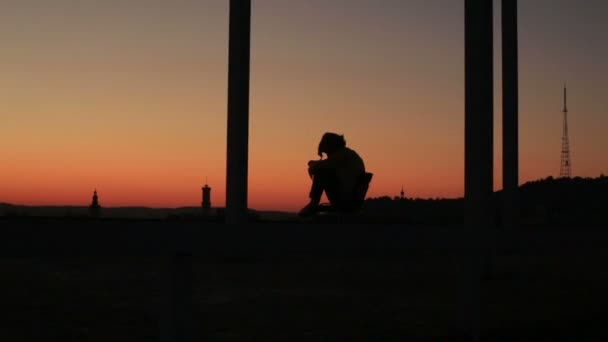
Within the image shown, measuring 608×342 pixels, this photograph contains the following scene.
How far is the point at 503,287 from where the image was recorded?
41.1ft

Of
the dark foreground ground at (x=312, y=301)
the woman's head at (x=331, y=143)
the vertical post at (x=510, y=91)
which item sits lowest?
the dark foreground ground at (x=312, y=301)

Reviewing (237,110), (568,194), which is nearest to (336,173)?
(237,110)

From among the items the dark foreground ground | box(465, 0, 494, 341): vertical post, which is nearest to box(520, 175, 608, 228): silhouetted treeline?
the dark foreground ground

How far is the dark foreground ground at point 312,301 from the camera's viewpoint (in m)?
7.86

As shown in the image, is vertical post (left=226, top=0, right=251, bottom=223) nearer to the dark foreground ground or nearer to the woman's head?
the woman's head

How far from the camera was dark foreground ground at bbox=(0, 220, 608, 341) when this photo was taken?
786cm

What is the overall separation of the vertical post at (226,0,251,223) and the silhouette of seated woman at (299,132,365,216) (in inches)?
30.5

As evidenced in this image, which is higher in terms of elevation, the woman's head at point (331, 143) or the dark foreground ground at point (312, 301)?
the woman's head at point (331, 143)

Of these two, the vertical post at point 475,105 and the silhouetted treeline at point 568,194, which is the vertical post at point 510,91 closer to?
the vertical post at point 475,105

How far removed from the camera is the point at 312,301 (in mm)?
10578

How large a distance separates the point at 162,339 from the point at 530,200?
45532mm

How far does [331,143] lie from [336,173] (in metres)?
0.34

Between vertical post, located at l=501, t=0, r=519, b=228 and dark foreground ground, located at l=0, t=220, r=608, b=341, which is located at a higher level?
vertical post, located at l=501, t=0, r=519, b=228

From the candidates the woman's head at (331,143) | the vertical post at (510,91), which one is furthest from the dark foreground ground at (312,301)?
the vertical post at (510,91)
